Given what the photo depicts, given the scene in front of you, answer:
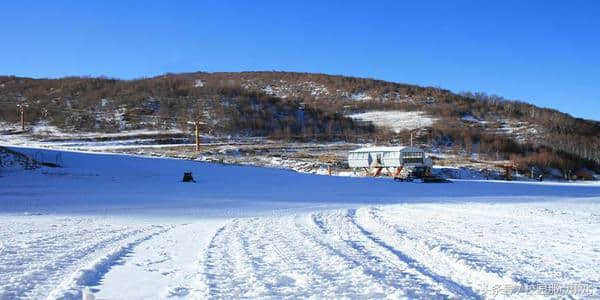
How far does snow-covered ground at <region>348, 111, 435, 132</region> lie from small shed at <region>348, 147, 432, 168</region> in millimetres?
38732

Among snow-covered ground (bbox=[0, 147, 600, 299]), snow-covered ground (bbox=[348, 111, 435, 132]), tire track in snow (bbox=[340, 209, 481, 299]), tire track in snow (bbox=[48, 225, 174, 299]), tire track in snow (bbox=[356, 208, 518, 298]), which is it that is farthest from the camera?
snow-covered ground (bbox=[348, 111, 435, 132])

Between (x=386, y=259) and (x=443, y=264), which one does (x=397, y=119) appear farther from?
(x=443, y=264)

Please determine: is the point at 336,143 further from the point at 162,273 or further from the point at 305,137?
the point at 162,273

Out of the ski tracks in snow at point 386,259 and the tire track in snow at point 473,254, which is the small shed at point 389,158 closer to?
the ski tracks in snow at point 386,259

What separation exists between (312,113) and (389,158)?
4896cm

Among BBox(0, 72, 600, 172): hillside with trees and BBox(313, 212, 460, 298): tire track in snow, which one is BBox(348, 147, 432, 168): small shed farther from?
BBox(313, 212, 460, 298): tire track in snow

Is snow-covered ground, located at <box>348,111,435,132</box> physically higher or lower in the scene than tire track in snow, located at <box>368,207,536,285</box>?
higher

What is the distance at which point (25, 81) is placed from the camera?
106 metres

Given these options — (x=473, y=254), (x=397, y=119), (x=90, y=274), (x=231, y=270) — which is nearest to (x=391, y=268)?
(x=473, y=254)

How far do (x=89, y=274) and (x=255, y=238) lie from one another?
344 cm

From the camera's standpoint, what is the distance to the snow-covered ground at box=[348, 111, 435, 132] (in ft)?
280

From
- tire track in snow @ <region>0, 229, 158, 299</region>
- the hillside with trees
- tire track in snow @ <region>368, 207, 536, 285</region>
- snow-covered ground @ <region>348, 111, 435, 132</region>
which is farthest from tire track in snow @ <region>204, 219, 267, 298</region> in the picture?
snow-covered ground @ <region>348, 111, 435, 132</region>

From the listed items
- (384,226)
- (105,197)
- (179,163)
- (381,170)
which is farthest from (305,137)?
(384,226)

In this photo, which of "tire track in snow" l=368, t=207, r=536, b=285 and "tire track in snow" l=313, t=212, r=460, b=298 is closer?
"tire track in snow" l=313, t=212, r=460, b=298
